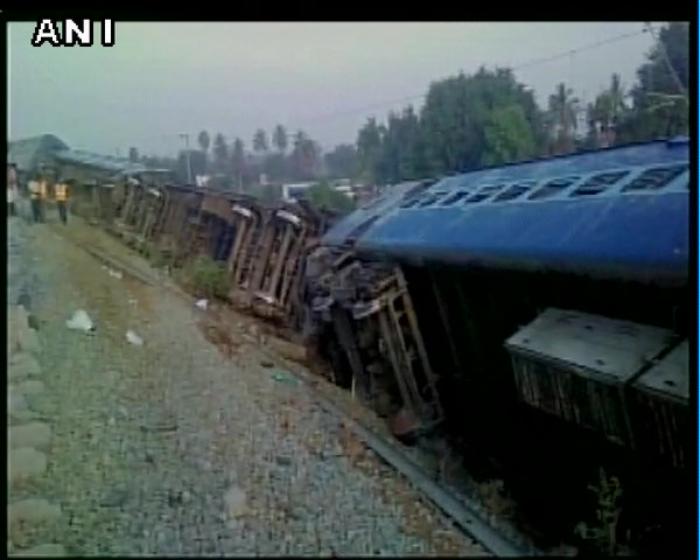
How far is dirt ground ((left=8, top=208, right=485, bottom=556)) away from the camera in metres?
1.36

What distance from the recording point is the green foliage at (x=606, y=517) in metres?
1.35

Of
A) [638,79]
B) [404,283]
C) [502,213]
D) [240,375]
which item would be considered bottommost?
[240,375]

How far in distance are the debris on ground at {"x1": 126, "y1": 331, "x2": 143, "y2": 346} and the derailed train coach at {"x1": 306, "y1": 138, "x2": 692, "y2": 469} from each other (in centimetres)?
31

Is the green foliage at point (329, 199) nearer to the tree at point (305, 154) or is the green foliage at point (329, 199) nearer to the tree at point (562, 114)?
the tree at point (305, 154)

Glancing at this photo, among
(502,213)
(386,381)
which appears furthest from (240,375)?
(502,213)

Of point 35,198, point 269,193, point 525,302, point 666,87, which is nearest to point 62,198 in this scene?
point 35,198

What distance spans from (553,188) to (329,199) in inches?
15.1

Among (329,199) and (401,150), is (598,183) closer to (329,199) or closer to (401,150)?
(401,150)

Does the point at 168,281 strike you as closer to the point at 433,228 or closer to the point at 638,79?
the point at 433,228

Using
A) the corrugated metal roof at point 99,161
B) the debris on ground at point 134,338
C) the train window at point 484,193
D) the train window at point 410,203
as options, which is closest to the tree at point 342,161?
the train window at point 410,203

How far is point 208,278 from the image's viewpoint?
1.47m

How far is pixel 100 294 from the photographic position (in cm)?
140

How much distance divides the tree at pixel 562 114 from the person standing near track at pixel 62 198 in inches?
33.2

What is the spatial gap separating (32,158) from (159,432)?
0.50 m
